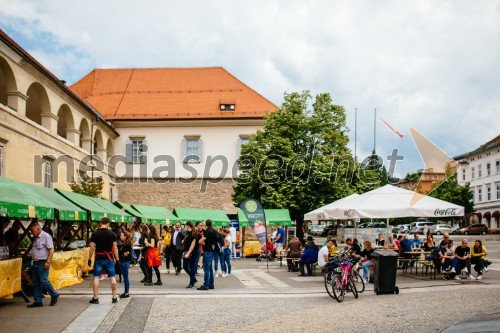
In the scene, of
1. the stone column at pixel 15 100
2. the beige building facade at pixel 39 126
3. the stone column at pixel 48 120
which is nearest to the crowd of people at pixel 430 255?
the beige building facade at pixel 39 126

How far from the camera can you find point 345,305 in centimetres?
1196

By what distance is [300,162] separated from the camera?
37844 millimetres

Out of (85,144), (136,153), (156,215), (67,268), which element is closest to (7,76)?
(156,215)

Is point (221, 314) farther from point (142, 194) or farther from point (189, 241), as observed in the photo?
point (142, 194)

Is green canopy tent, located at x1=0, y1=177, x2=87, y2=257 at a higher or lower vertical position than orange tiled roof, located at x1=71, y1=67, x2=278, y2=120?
lower

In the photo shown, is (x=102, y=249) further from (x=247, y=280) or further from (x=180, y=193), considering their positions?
(x=180, y=193)

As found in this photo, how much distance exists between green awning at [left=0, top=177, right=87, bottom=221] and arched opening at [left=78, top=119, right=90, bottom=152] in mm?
20463

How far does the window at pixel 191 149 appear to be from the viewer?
44625mm

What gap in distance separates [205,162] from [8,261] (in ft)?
109

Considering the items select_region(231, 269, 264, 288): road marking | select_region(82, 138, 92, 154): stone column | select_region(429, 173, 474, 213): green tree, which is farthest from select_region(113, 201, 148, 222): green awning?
select_region(429, 173, 474, 213): green tree

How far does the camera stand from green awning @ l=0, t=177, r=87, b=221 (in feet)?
37.1

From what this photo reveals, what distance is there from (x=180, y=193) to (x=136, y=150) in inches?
193

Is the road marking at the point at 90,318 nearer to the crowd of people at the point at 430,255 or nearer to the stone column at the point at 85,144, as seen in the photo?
the crowd of people at the point at 430,255

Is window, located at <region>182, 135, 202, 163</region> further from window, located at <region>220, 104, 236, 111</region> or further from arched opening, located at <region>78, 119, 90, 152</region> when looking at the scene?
arched opening, located at <region>78, 119, 90, 152</region>
